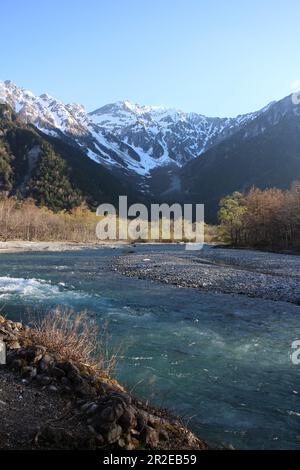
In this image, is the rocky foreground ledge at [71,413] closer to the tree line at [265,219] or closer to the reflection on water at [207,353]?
the reflection on water at [207,353]

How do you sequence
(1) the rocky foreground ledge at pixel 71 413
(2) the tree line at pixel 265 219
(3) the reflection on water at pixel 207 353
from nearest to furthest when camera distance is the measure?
(1) the rocky foreground ledge at pixel 71 413, (3) the reflection on water at pixel 207 353, (2) the tree line at pixel 265 219

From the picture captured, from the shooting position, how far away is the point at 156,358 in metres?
13.5

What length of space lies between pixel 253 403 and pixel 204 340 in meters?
5.55

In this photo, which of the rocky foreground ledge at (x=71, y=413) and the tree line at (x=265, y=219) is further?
the tree line at (x=265, y=219)

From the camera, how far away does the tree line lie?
7900cm

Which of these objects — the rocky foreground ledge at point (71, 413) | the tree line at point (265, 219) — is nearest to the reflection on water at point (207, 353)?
the rocky foreground ledge at point (71, 413)

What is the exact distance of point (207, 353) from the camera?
1409 centimetres

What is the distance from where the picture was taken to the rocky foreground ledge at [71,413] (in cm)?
621

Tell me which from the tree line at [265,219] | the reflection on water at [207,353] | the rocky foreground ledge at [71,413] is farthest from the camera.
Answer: the tree line at [265,219]

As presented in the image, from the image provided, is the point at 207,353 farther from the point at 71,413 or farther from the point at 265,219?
the point at 265,219

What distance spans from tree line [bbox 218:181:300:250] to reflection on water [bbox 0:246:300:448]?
57.2m

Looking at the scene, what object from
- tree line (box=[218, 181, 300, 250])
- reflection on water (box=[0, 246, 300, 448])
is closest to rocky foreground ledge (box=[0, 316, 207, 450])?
reflection on water (box=[0, 246, 300, 448])

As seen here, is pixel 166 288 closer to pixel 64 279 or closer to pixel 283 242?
pixel 64 279

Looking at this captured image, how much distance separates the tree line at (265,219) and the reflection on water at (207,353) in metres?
57.2
